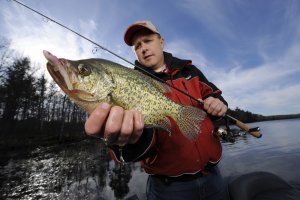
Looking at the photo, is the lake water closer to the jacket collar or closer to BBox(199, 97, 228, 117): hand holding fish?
the jacket collar

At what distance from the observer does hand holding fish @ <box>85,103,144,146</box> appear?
84.3 inches

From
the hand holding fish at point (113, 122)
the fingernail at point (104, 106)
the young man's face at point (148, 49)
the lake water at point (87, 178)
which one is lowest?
the lake water at point (87, 178)

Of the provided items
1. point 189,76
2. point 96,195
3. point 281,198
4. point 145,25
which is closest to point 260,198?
point 281,198

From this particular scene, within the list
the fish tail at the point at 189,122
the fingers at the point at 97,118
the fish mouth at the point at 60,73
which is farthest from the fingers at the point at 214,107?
the fish mouth at the point at 60,73

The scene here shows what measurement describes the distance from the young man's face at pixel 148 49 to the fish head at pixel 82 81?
1758 mm

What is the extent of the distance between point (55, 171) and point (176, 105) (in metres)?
16.3

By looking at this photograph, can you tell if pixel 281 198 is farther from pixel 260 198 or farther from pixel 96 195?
pixel 96 195

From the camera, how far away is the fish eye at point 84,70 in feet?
7.78

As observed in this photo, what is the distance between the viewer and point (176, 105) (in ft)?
9.43

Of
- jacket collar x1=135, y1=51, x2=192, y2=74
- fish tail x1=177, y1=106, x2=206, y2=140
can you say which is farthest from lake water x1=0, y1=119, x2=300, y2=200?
fish tail x1=177, y1=106, x2=206, y2=140

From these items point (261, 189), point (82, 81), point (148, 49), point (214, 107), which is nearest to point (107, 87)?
point (82, 81)

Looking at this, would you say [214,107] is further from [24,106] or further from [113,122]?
[24,106]

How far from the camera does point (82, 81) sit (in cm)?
236

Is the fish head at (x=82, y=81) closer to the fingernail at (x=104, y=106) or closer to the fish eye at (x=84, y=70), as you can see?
the fish eye at (x=84, y=70)
